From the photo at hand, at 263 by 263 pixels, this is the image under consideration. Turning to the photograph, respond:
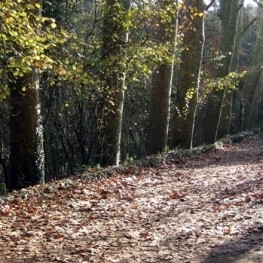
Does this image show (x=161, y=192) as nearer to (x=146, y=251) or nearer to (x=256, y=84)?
(x=146, y=251)

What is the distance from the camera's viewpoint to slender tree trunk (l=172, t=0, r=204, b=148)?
15.9m

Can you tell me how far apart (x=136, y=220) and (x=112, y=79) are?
4596 mm

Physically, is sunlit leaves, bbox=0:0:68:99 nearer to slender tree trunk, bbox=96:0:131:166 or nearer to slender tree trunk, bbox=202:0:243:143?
slender tree trunk, bbox=96:0:131:166

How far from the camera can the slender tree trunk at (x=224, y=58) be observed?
2020 cm

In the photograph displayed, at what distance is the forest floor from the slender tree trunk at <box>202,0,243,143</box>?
29.1 feet

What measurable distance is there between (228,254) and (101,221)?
7.88 ft

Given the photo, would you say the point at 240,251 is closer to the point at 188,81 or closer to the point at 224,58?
the point at 188,81

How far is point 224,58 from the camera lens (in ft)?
66.4

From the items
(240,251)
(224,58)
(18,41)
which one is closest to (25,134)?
(18,41)

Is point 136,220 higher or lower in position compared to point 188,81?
lower

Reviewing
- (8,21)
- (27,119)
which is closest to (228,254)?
(8,21)

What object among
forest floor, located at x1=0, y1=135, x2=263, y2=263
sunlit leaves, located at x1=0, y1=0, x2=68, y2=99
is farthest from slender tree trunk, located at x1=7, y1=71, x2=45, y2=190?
sunlit leaves, located at x1=0, y1=0, x2=68, y2=99

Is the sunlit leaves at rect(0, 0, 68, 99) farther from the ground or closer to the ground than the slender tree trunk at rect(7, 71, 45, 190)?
farther from the ground

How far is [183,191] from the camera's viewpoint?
989 cm
